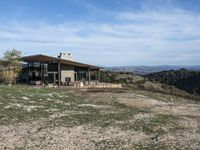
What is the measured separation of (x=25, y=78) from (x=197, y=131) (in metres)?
54.6

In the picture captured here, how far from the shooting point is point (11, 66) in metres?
74.6

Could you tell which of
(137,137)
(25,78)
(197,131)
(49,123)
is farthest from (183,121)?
(25,78)

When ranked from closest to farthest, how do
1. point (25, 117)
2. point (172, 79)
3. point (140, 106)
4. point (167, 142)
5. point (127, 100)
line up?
point (167, 142)
point (25, 117)
point (140, 106)
point (127, 100)
point (172, 79)

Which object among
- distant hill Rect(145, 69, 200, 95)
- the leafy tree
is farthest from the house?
distant hill Rect(145, 69, 200, 95)

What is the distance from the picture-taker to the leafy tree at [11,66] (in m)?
72.4

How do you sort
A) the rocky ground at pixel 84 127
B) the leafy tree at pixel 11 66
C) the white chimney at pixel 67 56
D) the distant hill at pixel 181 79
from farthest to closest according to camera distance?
the distant hill at pixel 181 79 → the white chimney at pixel 67 56 → the leafy tree at pixel 11 66 → the rocky ground at pixel 84 127

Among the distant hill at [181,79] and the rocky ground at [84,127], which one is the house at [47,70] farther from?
the distant hill at [181,79]

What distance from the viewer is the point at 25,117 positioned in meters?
31.3

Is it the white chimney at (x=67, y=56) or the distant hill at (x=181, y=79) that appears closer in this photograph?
the white chimney at (x=67, y=56)

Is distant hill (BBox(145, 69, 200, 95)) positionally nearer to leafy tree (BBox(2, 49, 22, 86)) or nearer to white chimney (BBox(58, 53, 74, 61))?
white chimney (BBox(58, 53, 74, 61))

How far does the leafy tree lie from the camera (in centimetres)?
7238

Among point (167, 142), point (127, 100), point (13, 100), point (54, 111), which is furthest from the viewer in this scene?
point (127, 100)

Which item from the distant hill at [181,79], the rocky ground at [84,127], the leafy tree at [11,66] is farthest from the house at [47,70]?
the distant hill at [181,79]

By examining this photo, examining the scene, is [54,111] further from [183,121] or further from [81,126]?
[183,121]
